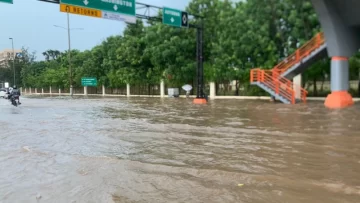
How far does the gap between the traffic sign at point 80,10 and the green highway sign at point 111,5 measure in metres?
0.18

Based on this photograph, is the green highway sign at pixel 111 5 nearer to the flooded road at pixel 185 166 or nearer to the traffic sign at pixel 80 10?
the traffic sign at pixel 80 10

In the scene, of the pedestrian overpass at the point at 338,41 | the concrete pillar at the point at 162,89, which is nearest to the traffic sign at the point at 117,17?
the pedestrian overpass at the point at 338,41

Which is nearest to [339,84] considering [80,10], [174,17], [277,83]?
[277,83]

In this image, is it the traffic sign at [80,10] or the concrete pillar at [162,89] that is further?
the concrete pillar at [162,89]

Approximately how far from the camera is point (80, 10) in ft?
59.0

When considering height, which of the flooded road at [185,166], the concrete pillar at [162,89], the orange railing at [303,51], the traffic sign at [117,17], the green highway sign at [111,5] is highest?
the green highway sign at [111,5]

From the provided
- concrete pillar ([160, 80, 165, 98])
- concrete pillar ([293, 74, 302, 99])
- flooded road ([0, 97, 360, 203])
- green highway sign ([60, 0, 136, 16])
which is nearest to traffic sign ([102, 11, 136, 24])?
green highway sign ([60, 0, 136, 16])

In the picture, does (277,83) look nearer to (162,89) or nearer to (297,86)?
(297,86)

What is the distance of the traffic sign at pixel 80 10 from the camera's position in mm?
17516

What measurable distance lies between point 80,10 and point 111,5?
70.0 inches

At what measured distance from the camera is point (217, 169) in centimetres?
559

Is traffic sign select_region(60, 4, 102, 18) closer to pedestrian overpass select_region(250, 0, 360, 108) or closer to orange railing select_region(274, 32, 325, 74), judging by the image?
pedestrian overpass select_region(250, 0, 360, 108)

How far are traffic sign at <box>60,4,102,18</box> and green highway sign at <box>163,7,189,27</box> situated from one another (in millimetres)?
4720

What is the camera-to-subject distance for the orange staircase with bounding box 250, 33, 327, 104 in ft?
66.5
